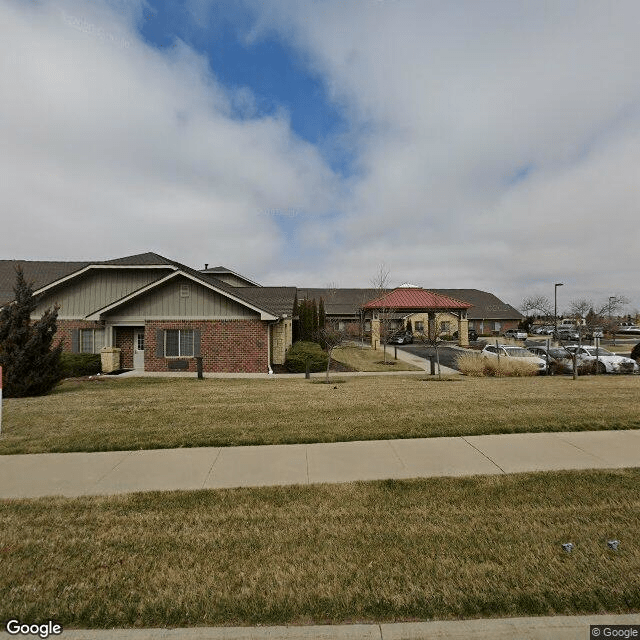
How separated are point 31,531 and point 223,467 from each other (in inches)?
91.5

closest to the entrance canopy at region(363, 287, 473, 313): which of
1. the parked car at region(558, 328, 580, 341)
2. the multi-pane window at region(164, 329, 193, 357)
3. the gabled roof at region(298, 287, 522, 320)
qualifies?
the gabled roof at region(298, 287, 522, 320)

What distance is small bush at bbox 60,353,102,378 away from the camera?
17406 mm

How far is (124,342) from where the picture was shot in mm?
19484

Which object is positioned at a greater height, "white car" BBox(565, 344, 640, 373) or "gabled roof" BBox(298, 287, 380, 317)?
"gabled roof" BBox(298, 287, 380, 317)

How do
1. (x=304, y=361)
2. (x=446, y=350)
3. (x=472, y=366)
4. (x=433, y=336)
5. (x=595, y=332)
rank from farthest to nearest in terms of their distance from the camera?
1. (x=446, y=350)
2. (x=433, y=336)
3. (x=595, y=332)
4. (x=304, y=361)
5. (x=472, y=366)

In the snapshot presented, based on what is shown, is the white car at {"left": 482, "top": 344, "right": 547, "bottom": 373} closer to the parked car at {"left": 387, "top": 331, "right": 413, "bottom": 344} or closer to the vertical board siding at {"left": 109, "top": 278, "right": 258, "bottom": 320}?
the vertical board siding at {"left": 109, "top": 278, "right": 258, "bottom": 320}

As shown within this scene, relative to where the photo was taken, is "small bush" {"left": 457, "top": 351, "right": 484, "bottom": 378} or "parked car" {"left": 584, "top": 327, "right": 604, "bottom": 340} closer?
"small bush" {"left": 457, "top": 351, "right": 484, "bottom": 378}

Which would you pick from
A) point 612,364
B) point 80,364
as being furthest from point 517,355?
point 80,364

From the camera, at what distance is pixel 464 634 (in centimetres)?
256

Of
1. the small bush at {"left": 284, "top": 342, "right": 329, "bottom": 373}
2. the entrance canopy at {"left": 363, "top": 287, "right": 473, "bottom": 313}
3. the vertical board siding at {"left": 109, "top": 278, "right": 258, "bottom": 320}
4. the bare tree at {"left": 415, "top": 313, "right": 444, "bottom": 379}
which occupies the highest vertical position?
the entrance canopy at {"left": 363, "top": 287, "right": 473, "bottom": 313}

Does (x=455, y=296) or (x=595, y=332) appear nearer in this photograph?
(x=595, y=332)

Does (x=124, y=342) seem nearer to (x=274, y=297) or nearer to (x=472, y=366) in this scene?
(x=274, y=297)

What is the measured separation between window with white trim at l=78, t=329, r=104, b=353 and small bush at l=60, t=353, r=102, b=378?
188cm

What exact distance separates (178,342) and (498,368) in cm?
1521
